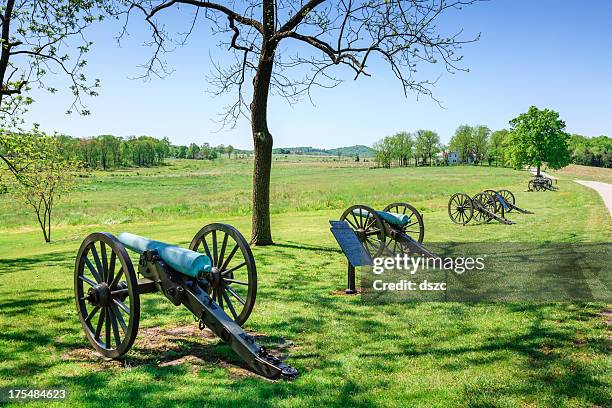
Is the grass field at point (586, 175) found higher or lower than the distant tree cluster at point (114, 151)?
lower

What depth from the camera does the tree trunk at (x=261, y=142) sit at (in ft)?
45.0

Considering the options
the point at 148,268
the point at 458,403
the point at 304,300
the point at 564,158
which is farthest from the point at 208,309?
the point at 564,158

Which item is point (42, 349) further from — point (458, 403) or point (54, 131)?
point (54, 131)

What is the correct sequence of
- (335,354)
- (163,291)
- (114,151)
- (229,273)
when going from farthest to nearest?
(114,151)
(229,273)
(335,354)
(163,291)

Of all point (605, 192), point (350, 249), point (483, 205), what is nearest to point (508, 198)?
point (483, 205)

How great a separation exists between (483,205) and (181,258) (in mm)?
15664

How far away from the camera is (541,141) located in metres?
50.6

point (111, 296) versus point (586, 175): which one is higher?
point (586, 175)

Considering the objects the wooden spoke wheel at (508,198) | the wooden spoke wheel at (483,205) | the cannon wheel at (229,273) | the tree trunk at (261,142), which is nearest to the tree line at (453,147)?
the wooden spoke wheel at (508,198)

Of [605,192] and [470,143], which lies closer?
[605,192]

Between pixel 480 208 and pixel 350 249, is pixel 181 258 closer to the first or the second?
pixel 350 249

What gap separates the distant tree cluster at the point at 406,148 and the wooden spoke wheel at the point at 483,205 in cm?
11042

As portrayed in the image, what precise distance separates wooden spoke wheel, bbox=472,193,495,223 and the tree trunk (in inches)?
345

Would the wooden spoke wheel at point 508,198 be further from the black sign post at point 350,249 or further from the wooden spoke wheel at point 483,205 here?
the black sign post at point 350,249
